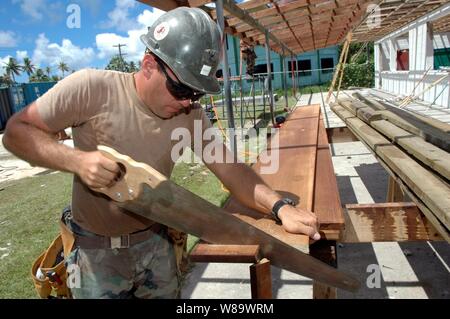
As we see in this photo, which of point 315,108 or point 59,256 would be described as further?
point 315,108

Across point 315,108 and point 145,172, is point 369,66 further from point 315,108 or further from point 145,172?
point 145,172

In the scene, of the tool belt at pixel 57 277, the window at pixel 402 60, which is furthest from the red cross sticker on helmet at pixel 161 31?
the window at pixel 402 60

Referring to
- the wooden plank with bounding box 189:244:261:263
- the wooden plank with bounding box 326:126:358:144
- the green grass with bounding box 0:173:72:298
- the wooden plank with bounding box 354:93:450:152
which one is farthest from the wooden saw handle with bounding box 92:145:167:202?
the wooden plank with bounding box 326:126:358:144

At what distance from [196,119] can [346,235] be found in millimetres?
1086

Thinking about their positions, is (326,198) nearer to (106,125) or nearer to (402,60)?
(106,125)

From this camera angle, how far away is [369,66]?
32188 mm

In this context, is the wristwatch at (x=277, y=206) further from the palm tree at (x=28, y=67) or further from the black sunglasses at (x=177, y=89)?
the palm tree at (x=28, y=67)

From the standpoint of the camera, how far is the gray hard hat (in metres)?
1.71

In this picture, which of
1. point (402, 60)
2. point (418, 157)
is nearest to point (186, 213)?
point (418, 157)

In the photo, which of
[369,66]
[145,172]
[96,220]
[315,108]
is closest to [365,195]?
[315,108]

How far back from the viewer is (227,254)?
5.05 ft

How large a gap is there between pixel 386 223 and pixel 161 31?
1624 millimetres

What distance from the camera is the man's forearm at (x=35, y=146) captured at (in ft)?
4.90

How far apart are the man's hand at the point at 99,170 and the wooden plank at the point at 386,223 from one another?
143 cm
